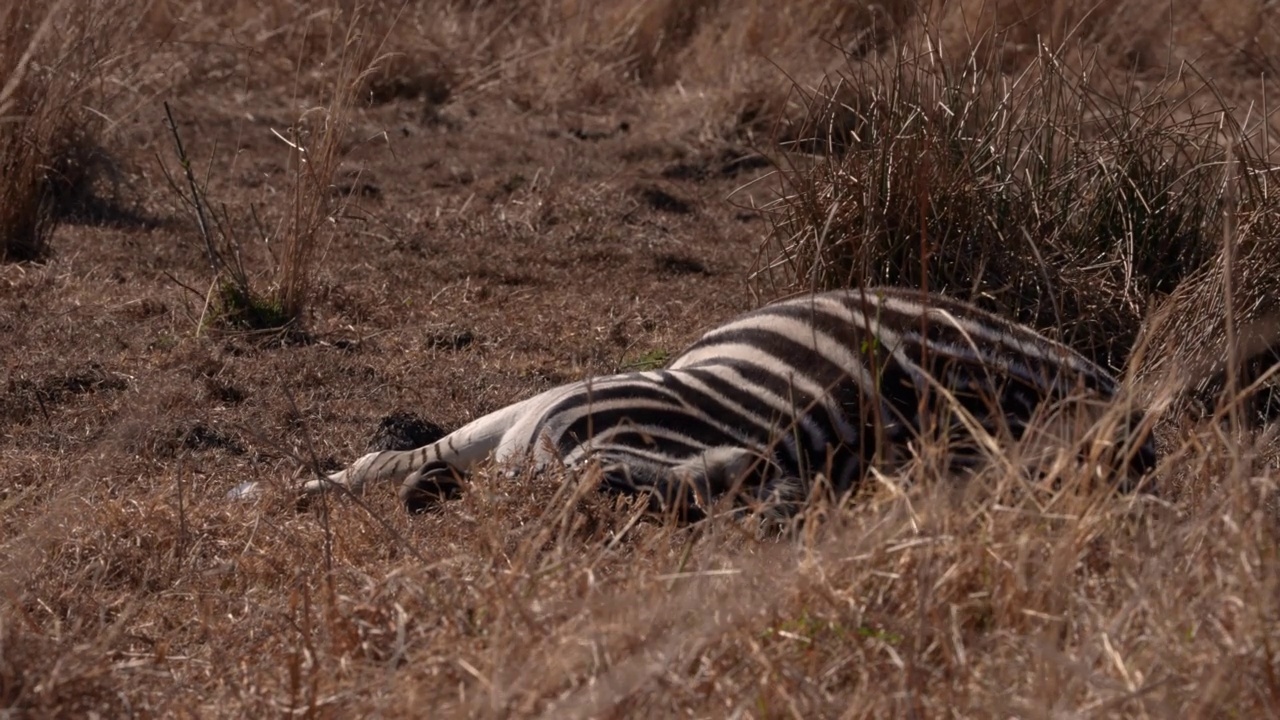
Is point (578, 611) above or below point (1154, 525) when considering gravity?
below

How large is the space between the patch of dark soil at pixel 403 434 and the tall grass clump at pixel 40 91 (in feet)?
7.69

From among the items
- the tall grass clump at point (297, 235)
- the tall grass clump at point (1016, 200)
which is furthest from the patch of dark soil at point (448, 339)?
the tall grass clump at point (1016, 200)

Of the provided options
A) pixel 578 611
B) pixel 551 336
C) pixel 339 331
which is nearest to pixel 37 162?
pixel 339 331

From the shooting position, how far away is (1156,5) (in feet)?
34.3

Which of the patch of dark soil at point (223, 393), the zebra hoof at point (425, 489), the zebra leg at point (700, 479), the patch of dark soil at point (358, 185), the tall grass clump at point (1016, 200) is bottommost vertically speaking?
the patch of dark soil at point (358, 185)

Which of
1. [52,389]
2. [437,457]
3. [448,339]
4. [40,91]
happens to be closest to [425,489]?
[437,457]

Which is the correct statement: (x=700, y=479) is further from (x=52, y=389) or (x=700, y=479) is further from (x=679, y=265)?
(x=679, y=265)

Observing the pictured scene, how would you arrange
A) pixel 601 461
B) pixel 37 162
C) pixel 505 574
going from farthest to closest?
pixel 37 162, pixel 601 461, pixel 505 574

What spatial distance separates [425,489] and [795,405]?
35.7 inches

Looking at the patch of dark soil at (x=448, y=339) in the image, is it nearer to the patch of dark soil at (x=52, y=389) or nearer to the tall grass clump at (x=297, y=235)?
the tall grass clump at (x=297, y=235)

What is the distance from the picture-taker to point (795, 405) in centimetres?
365

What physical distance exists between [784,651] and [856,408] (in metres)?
1.09

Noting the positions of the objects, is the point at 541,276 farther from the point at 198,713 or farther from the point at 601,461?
the point at 198,713

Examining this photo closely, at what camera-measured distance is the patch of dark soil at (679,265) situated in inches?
261
